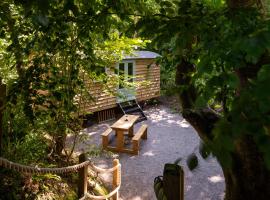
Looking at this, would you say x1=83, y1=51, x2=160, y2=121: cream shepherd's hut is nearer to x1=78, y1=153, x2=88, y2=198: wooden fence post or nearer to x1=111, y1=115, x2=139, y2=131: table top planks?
x1=111, y1=115, x2=139, y2=131: table top planks

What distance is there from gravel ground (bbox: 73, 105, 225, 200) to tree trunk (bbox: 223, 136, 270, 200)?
4.94 feet

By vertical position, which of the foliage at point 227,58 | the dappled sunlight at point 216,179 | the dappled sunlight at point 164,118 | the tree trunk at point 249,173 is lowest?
the dappled sunlight at point 216,179

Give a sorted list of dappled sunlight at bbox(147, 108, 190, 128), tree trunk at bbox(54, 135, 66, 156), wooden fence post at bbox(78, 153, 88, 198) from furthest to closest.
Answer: dappled sunlight at bbox(147, 108, 190, 128)
tree trunk at bbox(54, 135, 66, 156)
wooden fence post at bbox(78, 153, 88, 198)

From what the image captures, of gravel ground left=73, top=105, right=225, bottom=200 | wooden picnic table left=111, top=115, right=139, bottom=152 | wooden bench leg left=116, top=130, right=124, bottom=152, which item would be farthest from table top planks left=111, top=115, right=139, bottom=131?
gravel ground left=73, top=105, right=225, bottom=200

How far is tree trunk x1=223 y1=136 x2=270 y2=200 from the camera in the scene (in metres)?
2.59

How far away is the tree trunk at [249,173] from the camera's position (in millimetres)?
2586

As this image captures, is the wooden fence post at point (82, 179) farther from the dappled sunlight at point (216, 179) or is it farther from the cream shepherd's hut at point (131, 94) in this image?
the cream shepherd's hut at point (131, 94)

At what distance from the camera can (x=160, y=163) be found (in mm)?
9031

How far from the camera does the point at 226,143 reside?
738mm

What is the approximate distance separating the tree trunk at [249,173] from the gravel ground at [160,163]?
59.2 inches

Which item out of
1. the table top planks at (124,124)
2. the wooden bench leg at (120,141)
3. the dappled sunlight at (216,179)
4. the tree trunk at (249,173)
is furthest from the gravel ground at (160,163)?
the tree trunk at (249,173)

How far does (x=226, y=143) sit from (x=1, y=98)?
123 inches

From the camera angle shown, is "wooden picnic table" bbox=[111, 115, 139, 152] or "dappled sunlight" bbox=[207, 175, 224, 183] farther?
"wooden picnic table" bbox=[111, 115, 139, 152]

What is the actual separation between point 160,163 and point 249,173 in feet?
21.3
